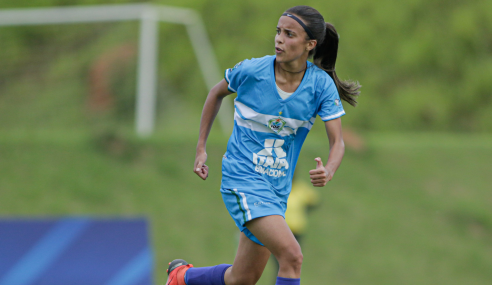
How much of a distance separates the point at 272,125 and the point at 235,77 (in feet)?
1.31

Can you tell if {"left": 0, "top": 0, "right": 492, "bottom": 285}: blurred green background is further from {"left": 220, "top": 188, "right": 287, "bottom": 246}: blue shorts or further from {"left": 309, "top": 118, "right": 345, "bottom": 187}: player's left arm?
{"left": 309, "top": 118, "right": 345, "bottom": 187}: player's left arm

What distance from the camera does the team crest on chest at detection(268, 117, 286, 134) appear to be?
143 inches

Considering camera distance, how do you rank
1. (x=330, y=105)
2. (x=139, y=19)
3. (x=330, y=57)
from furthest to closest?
(x=139, y=19), (x=330, y=57), (x=330, y=105)

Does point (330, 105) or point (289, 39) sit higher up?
→ point (289, 39)

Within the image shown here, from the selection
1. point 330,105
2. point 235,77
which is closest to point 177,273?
point 235,77

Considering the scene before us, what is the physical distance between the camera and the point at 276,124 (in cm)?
365

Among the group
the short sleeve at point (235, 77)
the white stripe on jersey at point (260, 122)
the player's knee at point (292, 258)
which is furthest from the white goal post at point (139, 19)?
the player's knee at point (292, 258)

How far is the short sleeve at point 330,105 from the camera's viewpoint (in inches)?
142

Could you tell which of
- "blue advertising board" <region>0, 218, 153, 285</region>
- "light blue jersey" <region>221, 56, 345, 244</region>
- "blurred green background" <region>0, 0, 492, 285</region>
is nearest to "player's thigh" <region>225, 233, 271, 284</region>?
"light blue jersey" <region>221, 56, 345, 244</region>

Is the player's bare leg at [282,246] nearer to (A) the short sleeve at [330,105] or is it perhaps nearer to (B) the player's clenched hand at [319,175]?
(B) the player's clenched hand at [319,175]

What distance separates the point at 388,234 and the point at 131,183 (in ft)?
15.8

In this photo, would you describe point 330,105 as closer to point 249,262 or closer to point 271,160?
point 271,160

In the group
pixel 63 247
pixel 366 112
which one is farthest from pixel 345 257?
pixel 366 112

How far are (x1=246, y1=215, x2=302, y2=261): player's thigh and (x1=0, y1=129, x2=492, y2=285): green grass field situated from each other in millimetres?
6028
